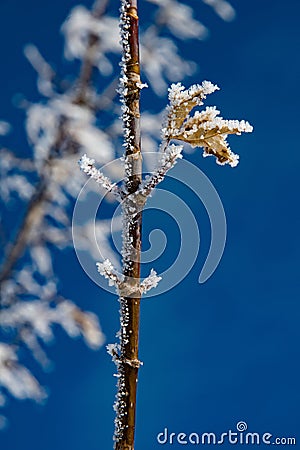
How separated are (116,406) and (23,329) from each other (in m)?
0.13

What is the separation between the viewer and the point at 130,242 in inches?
18.3

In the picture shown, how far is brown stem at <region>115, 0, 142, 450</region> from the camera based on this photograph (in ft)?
1.53

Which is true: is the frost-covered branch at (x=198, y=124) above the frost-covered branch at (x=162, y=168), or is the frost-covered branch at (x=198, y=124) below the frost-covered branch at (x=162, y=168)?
above

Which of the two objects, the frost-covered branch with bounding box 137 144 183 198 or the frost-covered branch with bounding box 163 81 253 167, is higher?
the frost-covered branch with bounding box 163 81 253 167

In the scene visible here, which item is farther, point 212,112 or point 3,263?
point 3,263

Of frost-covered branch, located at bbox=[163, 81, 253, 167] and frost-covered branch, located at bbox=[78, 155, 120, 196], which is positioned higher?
frost-covered branch, located at bbox=[163, 81, 253, 167]

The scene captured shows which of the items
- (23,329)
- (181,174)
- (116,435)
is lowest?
(116,435)

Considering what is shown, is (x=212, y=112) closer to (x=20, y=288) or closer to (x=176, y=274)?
(x=176, y=274)

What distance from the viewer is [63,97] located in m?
0.55

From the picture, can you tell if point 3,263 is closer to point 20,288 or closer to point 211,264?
point 20,288

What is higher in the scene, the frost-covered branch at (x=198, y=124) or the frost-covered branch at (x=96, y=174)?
the frost-covered branch at (x=198, y=124)

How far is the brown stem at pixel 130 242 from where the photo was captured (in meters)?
0.47

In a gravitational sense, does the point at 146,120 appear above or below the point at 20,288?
above

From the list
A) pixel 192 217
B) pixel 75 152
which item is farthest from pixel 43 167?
pixel 192 217
